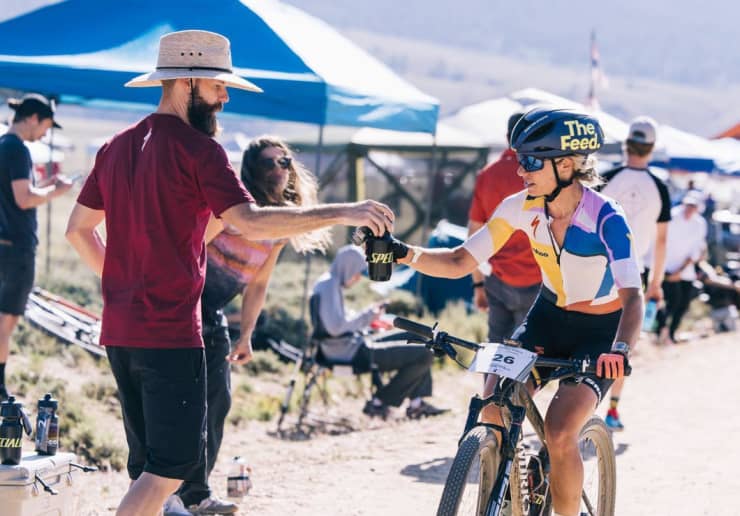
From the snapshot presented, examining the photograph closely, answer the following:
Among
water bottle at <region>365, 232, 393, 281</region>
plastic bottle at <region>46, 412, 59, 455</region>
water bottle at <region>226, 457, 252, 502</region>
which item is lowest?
water bottle at <region>226, 457, 252, 502</region>

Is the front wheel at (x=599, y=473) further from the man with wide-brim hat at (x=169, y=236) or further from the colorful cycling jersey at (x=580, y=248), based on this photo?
the man with wide-brim hat at (x=169, y=236)

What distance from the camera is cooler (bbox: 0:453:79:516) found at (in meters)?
4.46

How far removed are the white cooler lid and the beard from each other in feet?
4.58

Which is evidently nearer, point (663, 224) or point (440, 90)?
point (663, 224)

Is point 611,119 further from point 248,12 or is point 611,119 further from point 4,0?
point 4,0

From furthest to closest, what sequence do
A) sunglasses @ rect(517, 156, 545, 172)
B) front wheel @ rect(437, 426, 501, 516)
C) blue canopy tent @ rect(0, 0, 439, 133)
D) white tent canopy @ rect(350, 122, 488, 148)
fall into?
white tent canopy @ rect(350, 122, 488, 148) < blue canopy tent @ rect(0, 0, 439, 133) < sunglasses @ rect(517, 156, 545, 172) < front wheel @ rect(437, 426, 501, 516)

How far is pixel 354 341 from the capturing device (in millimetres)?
9070

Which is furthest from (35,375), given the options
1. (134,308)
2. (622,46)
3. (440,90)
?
(622,46)

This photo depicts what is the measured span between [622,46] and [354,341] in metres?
192

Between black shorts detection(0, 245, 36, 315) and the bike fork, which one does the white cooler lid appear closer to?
the bike fork

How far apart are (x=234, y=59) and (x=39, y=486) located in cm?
596

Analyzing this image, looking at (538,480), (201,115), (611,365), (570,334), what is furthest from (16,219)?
(611,365)

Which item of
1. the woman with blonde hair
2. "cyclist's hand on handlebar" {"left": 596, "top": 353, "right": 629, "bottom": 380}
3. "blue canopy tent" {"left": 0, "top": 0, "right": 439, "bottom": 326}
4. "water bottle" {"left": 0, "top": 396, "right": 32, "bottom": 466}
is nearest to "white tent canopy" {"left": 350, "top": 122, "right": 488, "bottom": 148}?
"blue canopy tent" {"left": 0, "top": 0, "right": 439, "bottom": 326}

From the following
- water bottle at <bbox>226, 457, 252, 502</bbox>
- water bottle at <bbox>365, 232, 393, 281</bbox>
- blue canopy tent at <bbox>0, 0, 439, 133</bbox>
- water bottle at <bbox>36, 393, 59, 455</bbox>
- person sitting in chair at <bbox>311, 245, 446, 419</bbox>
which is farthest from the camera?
blue canopy tent at <bbox>0, 0, 439, 133</bbox>
